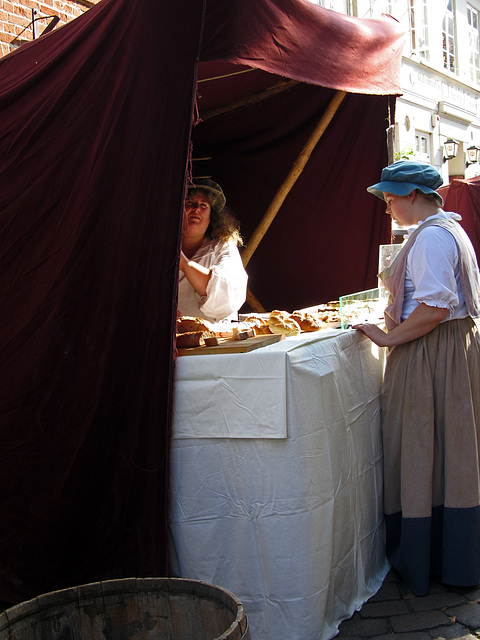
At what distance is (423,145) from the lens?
1778 cm

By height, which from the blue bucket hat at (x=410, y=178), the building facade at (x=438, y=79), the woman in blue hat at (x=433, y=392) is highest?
the building facade at (x=438, y=79)

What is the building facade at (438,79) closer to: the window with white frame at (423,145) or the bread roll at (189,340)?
the window with white frame at (423,145)

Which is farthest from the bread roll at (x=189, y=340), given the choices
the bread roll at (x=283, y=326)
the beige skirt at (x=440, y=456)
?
the beige skirt at (x=440, y=456)

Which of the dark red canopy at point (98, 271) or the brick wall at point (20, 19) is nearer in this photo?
the dark red canopy at point (98, 271)

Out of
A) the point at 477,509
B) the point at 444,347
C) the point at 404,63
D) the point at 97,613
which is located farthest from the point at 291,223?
the point at 404,63

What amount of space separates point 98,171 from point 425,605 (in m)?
2.21

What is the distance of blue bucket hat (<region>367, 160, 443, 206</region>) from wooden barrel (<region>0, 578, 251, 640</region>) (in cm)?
201

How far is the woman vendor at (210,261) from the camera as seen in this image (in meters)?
3.37

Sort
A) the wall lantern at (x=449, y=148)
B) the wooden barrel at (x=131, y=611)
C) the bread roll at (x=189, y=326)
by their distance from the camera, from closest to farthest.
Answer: the wooden barrel at (x=131, y=611)
the bread roll at (x=189, y=326)
the wall lantern at (x=449, y=148)

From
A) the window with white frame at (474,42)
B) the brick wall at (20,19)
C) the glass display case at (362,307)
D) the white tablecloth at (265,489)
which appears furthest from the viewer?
the window with white frame at (474,42)

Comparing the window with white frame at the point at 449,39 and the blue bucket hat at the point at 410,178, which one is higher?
the window with white frame at the point at 449,39

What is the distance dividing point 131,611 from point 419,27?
733 inches

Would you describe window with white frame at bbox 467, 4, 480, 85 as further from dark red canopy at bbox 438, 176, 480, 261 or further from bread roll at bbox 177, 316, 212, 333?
bread roll at bbox 177, 316, 212, 333

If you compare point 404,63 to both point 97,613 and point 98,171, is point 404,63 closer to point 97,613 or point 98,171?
point 98,171
